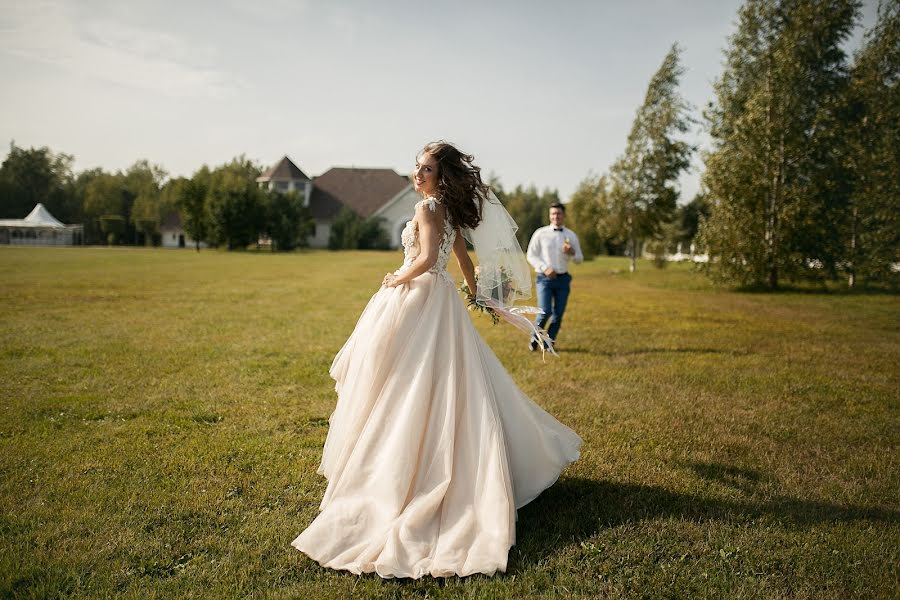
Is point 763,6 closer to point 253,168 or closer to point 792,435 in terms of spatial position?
point 792,435

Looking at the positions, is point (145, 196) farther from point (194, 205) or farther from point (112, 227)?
point (194, 205)

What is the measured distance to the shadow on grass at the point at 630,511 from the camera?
4246 millimetres

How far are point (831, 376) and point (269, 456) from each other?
9.02 meters

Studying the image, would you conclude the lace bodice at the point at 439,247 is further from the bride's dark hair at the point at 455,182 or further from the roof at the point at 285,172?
the roof at the point at 285,172

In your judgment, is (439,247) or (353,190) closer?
(439,247)

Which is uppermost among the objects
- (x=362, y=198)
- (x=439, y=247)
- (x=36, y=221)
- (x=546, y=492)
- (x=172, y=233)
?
(x=362, y=198)

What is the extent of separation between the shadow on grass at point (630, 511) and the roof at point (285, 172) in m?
73.3

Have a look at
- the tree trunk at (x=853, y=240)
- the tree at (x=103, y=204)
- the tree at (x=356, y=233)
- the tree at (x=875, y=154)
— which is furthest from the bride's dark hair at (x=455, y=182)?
the tree at (x=103, y=204)

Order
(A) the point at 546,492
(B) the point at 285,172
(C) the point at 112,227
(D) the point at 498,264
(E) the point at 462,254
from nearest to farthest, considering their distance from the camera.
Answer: (E) the point at 462,254 → (A) the point at 546,492 → (D) the point at 498,264 → (B) the point at 285,172 → (C) the point at 112,227

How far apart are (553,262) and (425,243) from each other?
6.86 m

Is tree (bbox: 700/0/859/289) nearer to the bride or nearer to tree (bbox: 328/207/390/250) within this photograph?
the bride

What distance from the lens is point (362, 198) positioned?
2975 inches

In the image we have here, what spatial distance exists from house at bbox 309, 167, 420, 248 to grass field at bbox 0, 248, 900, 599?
58.3m

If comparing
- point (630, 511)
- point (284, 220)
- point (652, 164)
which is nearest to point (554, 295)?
point (630, 511)
